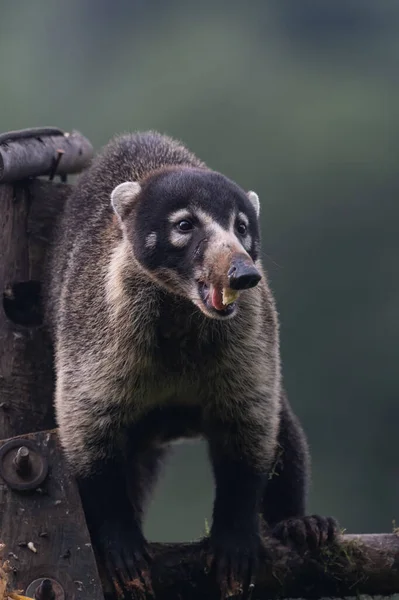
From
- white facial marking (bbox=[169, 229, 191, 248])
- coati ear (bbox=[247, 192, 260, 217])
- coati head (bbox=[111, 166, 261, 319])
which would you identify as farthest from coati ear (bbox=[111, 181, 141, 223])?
coati ear (bbox=[247, 192, 260, 217])

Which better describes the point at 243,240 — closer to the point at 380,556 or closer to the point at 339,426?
the point at 380,556

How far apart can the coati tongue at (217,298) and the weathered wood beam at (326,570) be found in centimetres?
162

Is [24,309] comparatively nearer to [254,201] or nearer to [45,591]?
[254,201]

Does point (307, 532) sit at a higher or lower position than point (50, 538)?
lower

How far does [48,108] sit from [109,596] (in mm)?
17249

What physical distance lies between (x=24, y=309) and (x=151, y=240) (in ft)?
6.34

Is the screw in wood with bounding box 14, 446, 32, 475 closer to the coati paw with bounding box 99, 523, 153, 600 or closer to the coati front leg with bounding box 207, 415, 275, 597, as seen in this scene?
the coati paw with bounding box 99, 523, 153, 600

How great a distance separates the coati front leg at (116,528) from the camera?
7.55 meters

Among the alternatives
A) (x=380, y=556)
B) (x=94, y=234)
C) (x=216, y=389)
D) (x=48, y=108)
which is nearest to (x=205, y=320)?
(x=216, y=389)

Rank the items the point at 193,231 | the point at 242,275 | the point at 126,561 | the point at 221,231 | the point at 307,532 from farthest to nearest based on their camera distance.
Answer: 1. the point at 307,532
2. the point at 126,561
3. the point at 193,231
4. the point at 221,231
5. the point at 242,275

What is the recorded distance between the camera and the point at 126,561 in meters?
7.57

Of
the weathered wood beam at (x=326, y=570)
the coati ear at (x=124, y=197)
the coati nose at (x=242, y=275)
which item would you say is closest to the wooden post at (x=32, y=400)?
the weathered wood beam at (x=326, y=570)

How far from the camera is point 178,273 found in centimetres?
735

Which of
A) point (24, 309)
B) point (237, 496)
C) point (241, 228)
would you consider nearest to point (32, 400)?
point (24, 309)
